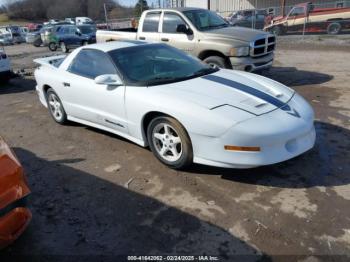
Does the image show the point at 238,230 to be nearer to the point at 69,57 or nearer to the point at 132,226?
the point at 132,226

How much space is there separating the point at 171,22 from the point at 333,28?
1256cm

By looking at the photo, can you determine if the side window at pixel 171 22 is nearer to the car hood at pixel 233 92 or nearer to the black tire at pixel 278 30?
the car hood at pixel 233 92

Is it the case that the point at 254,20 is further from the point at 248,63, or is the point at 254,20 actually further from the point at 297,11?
the point at 248,63

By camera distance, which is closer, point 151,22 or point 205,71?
point 205,71

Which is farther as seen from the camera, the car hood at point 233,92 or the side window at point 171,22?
the side window at point 171,22

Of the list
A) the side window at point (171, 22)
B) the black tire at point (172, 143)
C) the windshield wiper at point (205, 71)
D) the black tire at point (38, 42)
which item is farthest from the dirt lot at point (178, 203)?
the black tire at point (38, 42)

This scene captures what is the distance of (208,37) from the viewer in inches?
322

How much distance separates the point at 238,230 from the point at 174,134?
54.9 inches

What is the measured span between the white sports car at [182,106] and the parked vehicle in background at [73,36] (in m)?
16.7

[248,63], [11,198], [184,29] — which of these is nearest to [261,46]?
[248,63]

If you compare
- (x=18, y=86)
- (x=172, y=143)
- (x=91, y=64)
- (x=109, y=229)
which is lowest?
(x=18, y=86)

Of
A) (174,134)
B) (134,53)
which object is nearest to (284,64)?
(134,53)

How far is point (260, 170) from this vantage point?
4.11 meters

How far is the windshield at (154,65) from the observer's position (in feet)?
15.0
